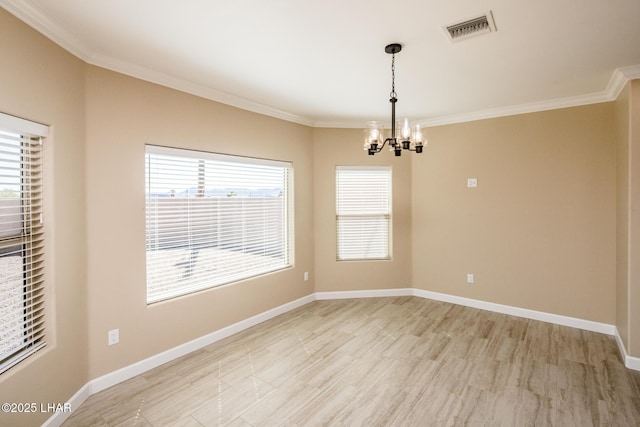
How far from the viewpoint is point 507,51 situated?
8.00ft

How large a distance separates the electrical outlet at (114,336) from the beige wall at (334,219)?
2713 mm

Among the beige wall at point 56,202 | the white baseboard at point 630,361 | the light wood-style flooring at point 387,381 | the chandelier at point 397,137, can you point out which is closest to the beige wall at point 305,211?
the beige wall at point 56,202

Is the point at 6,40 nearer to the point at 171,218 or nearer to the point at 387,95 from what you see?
the point at 171,218

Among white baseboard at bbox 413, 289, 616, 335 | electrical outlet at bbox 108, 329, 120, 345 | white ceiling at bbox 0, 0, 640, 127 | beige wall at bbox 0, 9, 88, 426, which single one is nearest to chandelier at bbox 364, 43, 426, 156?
white ceiling at bbox 0, 0, 640, 127

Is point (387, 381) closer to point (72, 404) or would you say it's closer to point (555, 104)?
point (72, 404)

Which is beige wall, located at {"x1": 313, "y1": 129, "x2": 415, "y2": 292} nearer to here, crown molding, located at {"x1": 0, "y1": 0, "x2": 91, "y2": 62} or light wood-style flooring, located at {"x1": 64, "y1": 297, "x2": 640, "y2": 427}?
light wood-style flooring, located at {"x1": 64, "y1": 297, "x2": 640, "y2": 427}

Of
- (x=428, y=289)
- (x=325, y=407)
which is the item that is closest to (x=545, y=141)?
(x=428, y=289)

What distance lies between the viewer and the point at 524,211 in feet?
12.9

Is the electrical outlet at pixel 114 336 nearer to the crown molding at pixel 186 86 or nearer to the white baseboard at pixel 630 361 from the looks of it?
the crown molding at pixel 186 86

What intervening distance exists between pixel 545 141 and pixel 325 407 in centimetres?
389

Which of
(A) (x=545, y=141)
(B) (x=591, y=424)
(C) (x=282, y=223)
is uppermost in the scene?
(A) (x=545, y=141)

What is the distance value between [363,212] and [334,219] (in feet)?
1.61

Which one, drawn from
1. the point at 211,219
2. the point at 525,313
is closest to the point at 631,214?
the point at 525,313

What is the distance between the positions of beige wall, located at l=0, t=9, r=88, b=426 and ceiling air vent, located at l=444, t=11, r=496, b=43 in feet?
8.86
